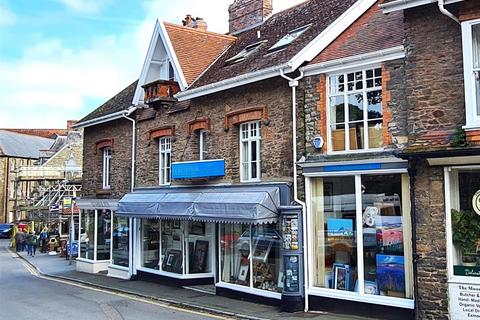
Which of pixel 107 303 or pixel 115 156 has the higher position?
pixel 115 156

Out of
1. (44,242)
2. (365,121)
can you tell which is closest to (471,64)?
(365,121)

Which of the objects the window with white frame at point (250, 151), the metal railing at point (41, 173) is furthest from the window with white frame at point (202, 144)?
the metal railing at point (41, 173)

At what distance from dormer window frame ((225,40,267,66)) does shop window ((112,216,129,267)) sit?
751 centimetres

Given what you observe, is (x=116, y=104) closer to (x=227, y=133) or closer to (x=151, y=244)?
(x=151, y=244)

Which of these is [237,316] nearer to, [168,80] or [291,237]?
[291,237]

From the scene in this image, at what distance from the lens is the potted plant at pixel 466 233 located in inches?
383

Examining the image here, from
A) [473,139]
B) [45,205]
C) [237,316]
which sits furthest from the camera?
[45,205]

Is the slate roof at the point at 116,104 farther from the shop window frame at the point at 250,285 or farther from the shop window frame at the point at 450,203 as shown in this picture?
the shop window frame at the point at 450,203

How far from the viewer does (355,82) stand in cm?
1223

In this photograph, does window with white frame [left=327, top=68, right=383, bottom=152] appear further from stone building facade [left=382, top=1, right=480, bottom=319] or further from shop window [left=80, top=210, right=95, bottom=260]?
shop window [left=80, top=210, right=95, bottom=260]

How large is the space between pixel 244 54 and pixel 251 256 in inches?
265

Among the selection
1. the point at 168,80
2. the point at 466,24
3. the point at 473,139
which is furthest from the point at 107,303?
the point at 466,24

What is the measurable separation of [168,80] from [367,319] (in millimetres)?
10889

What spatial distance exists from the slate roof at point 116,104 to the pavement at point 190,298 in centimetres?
667
